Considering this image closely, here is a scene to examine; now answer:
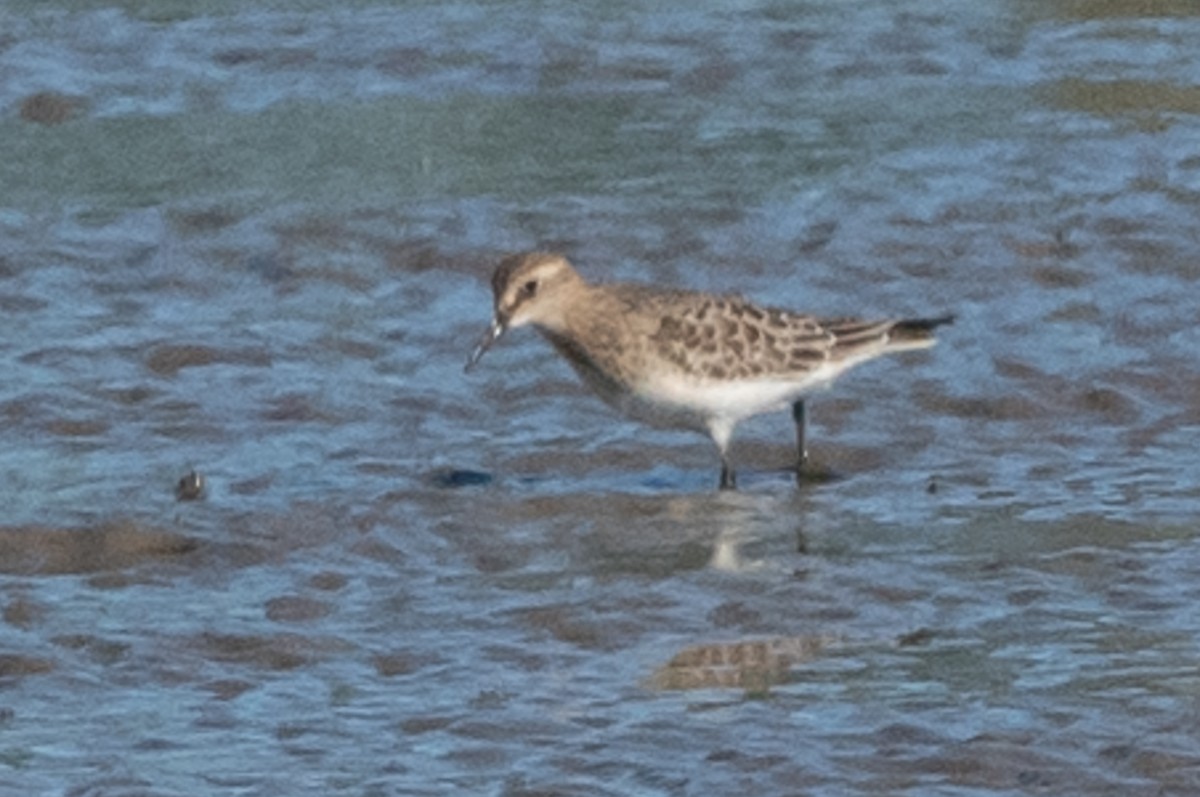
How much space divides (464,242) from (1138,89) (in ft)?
12.4

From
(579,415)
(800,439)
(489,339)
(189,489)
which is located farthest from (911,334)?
(189,489)

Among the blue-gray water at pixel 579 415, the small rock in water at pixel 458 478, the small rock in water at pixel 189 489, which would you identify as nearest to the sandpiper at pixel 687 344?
the blue-gray water at pixel 579 415

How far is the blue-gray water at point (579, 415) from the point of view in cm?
898

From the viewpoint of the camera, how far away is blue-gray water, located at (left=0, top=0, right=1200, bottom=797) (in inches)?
353

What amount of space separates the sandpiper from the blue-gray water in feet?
0.95

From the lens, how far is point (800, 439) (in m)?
11.9

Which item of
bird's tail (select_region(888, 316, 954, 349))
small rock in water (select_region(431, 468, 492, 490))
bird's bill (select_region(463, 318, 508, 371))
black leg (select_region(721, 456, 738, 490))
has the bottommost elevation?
black leg (select_region(721, 456, 738, 490))

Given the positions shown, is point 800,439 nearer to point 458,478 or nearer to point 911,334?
point 911,334

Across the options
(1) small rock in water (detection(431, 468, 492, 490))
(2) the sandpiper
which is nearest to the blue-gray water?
(1) small rock in water (detection(431, 468, 492, 490))

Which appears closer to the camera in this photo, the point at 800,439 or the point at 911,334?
the point at 800,439

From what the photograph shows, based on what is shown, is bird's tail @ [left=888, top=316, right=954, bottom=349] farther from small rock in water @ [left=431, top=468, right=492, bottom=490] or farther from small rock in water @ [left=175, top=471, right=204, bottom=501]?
small rock in water @ [left=175, top=471, right=204, bottom=501]

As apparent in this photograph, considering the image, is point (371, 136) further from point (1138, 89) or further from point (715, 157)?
point (1138, 89)

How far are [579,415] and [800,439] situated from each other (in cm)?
99

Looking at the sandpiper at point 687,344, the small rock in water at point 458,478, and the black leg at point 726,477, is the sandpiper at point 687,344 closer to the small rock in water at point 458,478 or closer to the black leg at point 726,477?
the black leg at point 726,477
